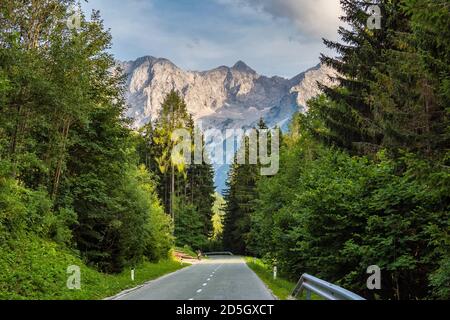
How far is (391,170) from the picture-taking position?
1477 cm

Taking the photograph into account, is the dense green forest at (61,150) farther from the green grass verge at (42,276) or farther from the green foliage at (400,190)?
the green foliage at (400,190)

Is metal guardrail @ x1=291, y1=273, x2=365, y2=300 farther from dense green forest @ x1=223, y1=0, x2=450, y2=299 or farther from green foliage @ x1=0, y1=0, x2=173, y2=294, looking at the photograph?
green foliage @ x1=0, y1=0, x2=173, y2=294

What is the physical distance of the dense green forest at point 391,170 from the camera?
33.6 ft

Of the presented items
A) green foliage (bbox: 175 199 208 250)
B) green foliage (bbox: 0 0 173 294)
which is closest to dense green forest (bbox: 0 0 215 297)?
green foliage (bbox: 0 0 173 294)

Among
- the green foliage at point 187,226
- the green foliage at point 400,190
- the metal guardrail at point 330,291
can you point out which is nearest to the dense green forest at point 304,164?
the green foliage at point 400,190

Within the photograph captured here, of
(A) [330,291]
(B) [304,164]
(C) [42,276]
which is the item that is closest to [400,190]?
(A) [330,291]

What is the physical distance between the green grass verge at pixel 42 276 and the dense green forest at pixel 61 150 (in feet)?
0.21

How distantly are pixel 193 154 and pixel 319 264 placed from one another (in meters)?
59.2

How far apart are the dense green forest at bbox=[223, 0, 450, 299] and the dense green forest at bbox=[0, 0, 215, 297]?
9.65 m

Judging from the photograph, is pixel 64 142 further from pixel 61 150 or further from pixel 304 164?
pixel 304 164
